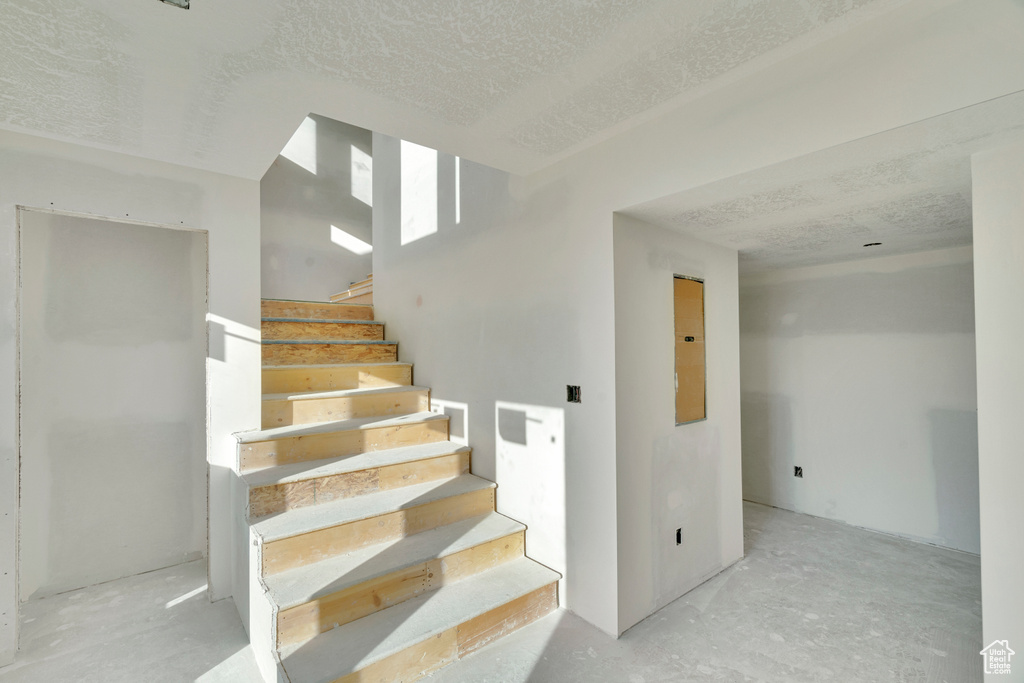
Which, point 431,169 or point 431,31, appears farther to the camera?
point 431,169

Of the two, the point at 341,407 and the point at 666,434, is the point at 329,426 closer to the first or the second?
the point at 341,407

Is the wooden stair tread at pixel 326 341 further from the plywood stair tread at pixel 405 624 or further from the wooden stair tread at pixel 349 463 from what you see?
the plywood stair tread at pixel 405 624

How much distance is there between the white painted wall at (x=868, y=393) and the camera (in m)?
3.04

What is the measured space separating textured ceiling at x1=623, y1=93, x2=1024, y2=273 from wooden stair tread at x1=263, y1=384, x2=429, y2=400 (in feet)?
6.86

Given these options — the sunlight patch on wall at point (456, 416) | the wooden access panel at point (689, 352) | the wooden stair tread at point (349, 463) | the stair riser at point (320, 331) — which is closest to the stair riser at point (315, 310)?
the stair riser at point (320, 331)

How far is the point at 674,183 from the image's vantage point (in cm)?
192

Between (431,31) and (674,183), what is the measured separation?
110 cm

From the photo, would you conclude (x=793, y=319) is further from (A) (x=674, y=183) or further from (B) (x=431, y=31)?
(B) (x=431, y=31)

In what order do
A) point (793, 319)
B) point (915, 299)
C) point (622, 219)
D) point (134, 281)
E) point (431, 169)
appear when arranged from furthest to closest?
point (793, 319), point (431, 169), point (915, 299), point (134, 281), point (622, 219)

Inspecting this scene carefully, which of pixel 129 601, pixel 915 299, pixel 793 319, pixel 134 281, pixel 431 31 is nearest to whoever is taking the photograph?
pixel 431 31

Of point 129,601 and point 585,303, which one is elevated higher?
point 585,303

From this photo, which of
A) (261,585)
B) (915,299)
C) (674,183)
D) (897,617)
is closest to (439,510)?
(261,585)

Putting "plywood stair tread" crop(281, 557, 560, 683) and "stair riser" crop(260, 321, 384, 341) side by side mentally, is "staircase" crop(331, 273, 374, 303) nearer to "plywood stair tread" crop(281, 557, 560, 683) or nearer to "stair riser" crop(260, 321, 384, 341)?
"stair riser" crop(260, 321, 384, 341)

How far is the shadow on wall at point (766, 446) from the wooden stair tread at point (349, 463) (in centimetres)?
266
